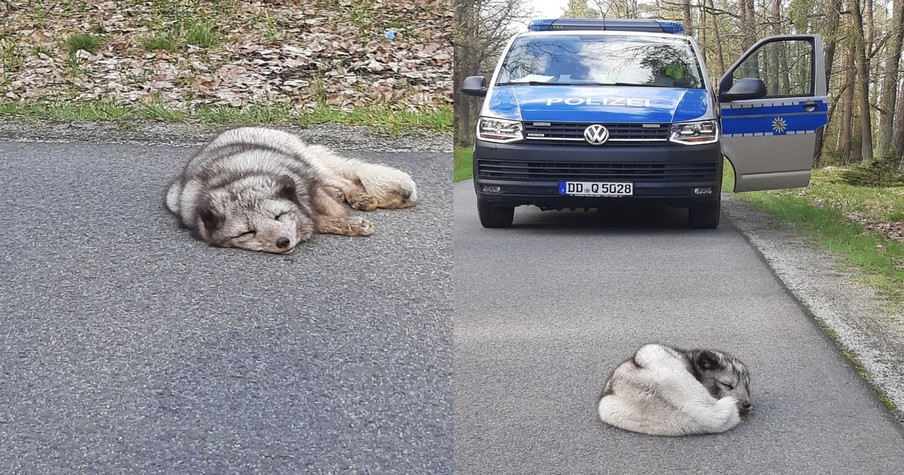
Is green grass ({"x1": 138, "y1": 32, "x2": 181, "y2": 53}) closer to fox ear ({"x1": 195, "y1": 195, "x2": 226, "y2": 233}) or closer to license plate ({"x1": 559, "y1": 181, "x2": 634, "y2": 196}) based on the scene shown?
license plate ({"x1": 559, "y1": 181, "x2": 634, "y2": 196})

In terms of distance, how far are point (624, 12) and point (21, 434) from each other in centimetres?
3224

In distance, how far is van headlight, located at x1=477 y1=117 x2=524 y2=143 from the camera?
8695 millimetres

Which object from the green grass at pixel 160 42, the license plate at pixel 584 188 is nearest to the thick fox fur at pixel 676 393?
the license plate at pixel 584 188

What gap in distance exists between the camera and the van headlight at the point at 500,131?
8695 millimetres

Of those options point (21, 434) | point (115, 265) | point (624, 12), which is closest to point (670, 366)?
point (21, 434)

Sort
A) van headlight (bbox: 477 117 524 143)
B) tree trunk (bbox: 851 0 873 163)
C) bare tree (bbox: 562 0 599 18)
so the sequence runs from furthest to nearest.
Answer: bare tree (bbox: 562 0 599 18) < tree trunk (bbox: 851 0 873 163) < van headlight (bbox: 477 117 524 143)

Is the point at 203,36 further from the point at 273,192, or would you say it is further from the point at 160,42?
the point at 273,192

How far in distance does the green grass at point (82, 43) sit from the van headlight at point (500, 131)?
6.89 metres

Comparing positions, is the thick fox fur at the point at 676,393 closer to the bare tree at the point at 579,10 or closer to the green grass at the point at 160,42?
the green grass at the point at 160,42

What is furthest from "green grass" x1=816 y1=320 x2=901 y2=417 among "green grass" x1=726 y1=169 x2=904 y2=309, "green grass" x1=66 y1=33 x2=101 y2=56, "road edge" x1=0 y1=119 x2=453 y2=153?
"green grass" x1=66 y1=33 x2=101 y2=56

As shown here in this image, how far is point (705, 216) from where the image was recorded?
938 centimetres

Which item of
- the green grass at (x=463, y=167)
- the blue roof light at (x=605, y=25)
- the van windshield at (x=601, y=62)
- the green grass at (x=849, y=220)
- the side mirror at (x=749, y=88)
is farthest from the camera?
the green grass at (x=463, y=167)

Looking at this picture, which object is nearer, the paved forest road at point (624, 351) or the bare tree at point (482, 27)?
the paved forest road at point (624, 351)

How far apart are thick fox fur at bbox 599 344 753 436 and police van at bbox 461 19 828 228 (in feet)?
13.4
